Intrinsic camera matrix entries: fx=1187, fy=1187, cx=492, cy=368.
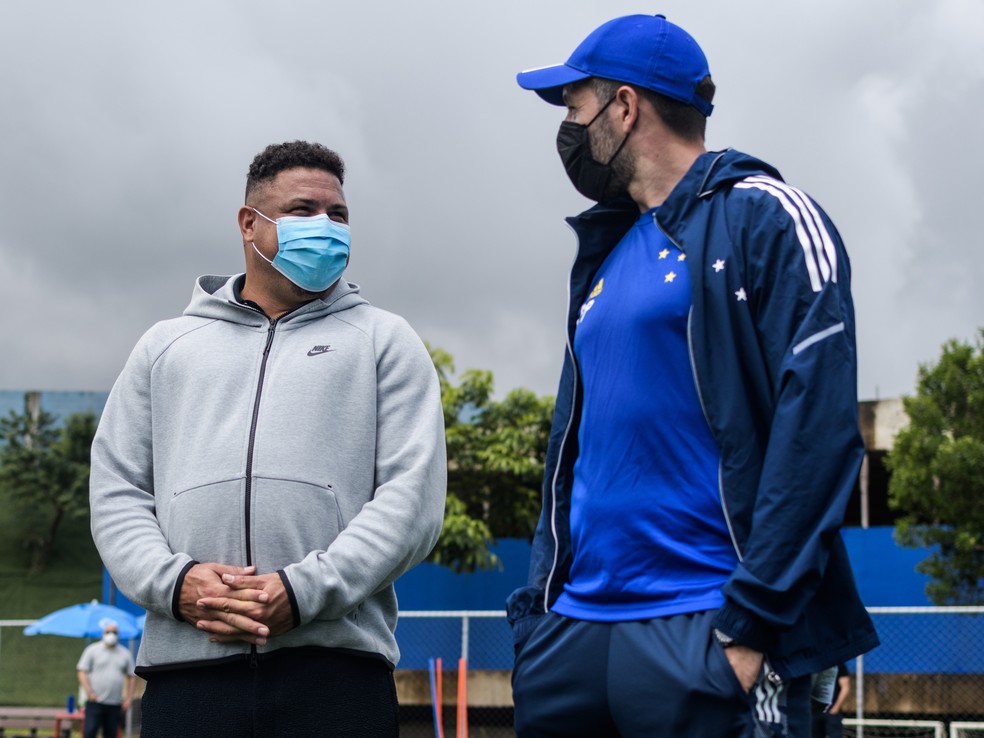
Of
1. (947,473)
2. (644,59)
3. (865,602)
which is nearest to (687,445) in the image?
(644,59)

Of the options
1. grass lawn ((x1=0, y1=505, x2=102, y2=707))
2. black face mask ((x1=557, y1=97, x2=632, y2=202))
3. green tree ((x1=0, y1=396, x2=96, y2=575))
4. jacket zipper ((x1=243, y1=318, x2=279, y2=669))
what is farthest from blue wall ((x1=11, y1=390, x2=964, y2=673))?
green tree ((x1=0, y1=396, x2=96, y2=575))

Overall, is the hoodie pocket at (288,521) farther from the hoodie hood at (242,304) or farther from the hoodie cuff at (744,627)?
the hoodie cuff at (744,627)

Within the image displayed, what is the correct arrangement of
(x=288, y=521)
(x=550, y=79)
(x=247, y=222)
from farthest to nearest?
1. (x=247, y=222)
2. (x=288, y=521)
3. (x=550, y=79)

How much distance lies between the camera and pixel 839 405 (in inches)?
83.7

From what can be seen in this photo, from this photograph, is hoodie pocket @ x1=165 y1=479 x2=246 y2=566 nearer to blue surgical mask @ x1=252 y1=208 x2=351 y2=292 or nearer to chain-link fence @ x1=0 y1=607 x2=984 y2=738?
blue surgical mask @ x1=252 y1=208 x2=351 y2=292

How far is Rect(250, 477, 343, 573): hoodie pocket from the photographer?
2965 mm

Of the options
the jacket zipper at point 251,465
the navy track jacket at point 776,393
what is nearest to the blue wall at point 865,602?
the jacket zipper at point 251,465

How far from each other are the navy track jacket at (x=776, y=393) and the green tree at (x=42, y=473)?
33346mm

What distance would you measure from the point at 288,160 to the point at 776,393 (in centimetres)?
178

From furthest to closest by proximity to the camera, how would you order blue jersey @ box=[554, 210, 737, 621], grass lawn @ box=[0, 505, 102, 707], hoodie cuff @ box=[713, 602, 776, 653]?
grass lawn @ box=[0, 505, 102, 707]
blue jersey @ box=[554, 210, 737, 621]
hoodie cuff @ box=[713, 602, 776, 653]

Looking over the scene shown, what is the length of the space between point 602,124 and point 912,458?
49.3 feet

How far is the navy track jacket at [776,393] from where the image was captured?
207 centimetres

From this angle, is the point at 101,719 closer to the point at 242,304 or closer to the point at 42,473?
the point at 242,304

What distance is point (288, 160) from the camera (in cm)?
343
